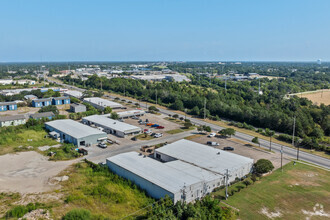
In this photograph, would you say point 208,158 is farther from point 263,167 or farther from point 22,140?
point 22,140

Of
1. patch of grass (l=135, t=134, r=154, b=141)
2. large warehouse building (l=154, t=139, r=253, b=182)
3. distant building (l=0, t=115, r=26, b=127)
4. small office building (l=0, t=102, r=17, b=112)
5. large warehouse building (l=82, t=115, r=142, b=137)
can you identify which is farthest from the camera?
small office building (l=0, t=102, r=17, b=112)

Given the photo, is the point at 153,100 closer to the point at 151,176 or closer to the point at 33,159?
the point at 33,159

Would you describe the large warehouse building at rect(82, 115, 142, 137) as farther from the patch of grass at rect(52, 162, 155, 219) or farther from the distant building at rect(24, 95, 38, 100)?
the distant building at rect(24, 95, 38, 100)

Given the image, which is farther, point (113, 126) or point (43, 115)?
point (43, 115)

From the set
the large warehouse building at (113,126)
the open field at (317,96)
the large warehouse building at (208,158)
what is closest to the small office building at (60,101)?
the large warehouse building at (113,126)

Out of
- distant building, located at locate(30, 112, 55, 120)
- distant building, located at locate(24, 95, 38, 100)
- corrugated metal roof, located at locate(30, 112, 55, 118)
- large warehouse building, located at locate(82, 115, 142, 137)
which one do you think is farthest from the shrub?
distant building, located at locate(24, 95, 38, 100)

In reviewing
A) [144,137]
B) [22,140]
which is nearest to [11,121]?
[22,140]
